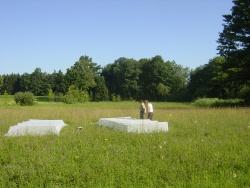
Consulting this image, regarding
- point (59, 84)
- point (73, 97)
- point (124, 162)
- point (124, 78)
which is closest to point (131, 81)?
point (124, 78)

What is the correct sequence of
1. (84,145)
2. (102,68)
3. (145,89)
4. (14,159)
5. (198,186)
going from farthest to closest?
(102,68) < (145,89) < (84,145) < (14,159) < (198,186)

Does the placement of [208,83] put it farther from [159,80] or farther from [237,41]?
[237,41]

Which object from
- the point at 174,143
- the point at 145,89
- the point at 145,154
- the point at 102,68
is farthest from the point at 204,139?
the point at 102,68

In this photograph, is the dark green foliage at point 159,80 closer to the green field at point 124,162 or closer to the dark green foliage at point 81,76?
the dark green foliage at point 81,76

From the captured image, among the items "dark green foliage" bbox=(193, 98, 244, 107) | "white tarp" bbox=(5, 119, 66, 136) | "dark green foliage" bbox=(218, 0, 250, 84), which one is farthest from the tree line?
"white tarp" bbox=(5, 119, 66, 136)

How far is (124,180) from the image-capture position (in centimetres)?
878

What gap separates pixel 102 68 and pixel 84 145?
356ft

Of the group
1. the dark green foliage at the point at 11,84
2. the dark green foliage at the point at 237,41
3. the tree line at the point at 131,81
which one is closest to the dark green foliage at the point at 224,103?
the dark green foliage at the point at 237,41

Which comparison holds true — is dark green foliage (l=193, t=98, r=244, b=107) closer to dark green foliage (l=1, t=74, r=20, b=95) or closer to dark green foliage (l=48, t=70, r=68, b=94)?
dark green foliage (l=48, t=70, r=68, b=94)

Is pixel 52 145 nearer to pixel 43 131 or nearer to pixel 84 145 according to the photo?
pixel 84 145

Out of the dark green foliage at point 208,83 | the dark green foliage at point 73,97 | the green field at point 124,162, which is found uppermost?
the dark green foliage at point 208,83

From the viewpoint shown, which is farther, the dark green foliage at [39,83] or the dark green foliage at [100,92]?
the dark green foliage at [39,83]

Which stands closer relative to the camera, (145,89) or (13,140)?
(13,140)

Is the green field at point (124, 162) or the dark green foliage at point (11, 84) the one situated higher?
the dark green foliage at point (11, 84)
